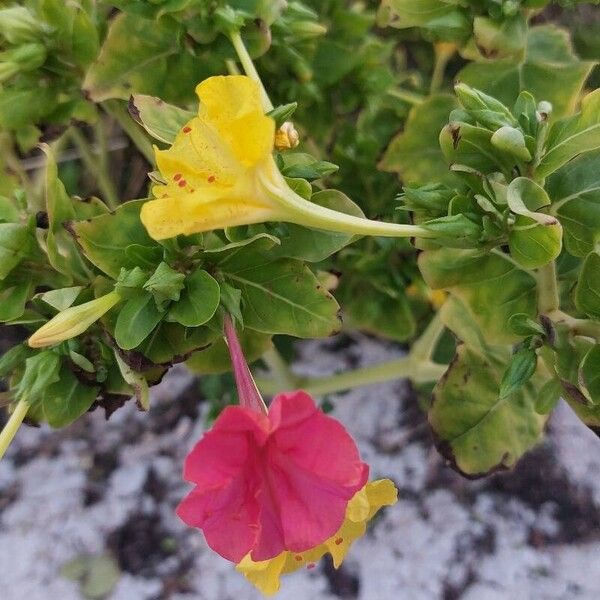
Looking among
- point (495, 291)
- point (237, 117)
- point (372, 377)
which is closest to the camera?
point (237, 117)

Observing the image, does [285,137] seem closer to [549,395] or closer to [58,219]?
[58,219]

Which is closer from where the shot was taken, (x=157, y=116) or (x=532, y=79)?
(x=157, y=116)

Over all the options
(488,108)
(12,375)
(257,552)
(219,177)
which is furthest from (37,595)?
(488,108)

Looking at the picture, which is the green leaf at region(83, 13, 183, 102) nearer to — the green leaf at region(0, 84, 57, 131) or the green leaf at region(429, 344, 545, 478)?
the green leaf at region(0, 84, 57, 131)

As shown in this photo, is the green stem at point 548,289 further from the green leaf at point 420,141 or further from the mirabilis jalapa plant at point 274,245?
the green leaf at point 420,141

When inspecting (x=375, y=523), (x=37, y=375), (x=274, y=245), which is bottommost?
(x=375, y=523)

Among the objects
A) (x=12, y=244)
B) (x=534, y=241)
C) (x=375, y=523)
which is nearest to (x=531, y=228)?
(x=534, y=241)

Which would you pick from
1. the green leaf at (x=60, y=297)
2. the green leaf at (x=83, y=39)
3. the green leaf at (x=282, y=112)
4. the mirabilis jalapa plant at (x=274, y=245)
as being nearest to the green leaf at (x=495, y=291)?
the mirabilis jalapa plant at (x=274, y=245)

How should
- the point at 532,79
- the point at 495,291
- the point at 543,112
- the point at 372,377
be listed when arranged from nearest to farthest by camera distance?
the point at 543,112, the point at 495,291, the point at 532,79, the point at 372,377
